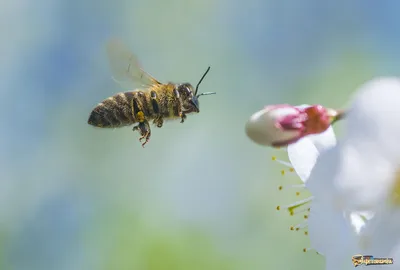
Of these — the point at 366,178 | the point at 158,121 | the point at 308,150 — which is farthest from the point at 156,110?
the point at 366,178

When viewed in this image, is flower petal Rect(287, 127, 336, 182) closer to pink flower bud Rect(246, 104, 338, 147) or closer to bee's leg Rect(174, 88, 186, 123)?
pink flower bud Rect(246, 104, 338, 147)

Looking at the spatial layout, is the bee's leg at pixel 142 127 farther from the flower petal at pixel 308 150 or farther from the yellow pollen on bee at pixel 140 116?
the flower petal at pixel 308 150

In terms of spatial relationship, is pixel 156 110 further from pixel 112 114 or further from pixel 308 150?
pixel 308 150

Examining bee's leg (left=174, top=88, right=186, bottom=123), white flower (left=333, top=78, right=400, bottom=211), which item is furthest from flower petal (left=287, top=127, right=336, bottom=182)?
bee's leg (left=174, top=88, right=186, bottom=123)

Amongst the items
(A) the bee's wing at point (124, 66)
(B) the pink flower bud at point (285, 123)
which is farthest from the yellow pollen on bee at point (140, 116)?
(B) the pink flower bud at point (285, 123)

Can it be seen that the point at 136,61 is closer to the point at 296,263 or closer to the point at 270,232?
the point at 296,263

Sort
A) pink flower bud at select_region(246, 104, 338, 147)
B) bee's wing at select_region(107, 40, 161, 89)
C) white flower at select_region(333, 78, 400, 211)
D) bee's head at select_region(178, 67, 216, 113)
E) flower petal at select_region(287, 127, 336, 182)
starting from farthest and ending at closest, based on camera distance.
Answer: bee's head at select_region(178, 67, 216, 113)
bee's wing at select_region(107, 40, 161, 89)
flower petal at select_region(287, 127, 336, 182)
pink flower bud at select_region(246, 104, 338, 147)
white flower at select_region(333, 78, 400, 211)

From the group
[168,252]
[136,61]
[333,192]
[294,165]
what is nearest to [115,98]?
[136,61]
